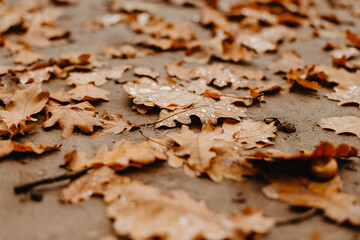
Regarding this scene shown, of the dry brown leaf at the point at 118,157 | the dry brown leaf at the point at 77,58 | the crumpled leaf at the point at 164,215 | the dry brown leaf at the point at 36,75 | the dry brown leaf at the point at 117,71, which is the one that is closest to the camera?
the crumpled leaf at the point at 164,215

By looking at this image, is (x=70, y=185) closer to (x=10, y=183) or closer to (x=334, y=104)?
(x=10, y=183)

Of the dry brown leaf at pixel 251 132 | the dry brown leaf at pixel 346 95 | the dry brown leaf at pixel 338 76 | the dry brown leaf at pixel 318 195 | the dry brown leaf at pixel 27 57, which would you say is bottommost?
the dry brown leaf at pixel 27 57

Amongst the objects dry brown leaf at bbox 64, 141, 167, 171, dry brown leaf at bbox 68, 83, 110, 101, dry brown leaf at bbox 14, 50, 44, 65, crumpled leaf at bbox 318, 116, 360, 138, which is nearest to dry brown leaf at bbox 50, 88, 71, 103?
dry brown leaf at bbox 68, 83, 110, 101

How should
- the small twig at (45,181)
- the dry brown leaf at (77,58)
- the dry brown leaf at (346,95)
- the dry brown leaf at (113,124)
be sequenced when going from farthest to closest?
the dry brown leaf at (77,58)
the dry brown leaf at (346,95)
the dry brown leaf at (113,124)
the small twig at (45,181)

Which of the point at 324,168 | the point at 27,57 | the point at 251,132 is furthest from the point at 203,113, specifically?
the point at 27,57

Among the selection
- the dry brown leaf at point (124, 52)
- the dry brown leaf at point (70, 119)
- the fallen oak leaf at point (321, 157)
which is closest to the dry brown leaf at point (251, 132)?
the fallen oak leaf at point (321, 157)

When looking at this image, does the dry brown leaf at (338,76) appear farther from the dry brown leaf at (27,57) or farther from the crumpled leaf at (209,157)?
the dry brown leaf at (27,57)

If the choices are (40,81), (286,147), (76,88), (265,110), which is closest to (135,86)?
(76,88)
